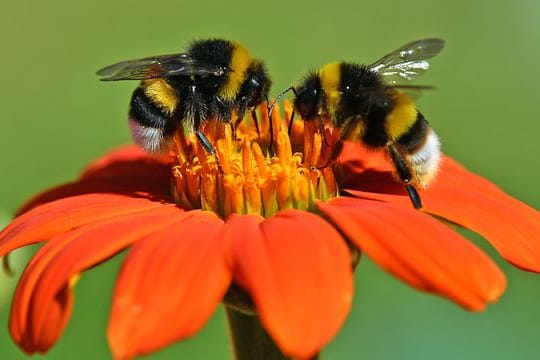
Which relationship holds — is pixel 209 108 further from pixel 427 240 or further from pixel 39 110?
pixel 39 110

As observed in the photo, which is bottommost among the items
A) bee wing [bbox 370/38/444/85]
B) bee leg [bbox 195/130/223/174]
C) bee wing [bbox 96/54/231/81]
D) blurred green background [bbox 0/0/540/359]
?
blurred green background [bbox 0/0/540/359]

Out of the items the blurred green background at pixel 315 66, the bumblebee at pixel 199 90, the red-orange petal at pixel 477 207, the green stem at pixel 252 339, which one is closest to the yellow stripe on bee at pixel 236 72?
the bumblebee at pixel 199 90

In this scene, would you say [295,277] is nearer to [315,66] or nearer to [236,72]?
[236,72]

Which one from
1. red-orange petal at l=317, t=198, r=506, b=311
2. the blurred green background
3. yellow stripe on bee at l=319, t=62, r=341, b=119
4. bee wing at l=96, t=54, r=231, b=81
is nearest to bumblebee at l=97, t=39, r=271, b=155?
bee wing at l=96, t=54, r=231, b=81

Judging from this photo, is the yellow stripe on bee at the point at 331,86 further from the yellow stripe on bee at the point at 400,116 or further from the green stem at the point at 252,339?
the green stem at the point at 252,339

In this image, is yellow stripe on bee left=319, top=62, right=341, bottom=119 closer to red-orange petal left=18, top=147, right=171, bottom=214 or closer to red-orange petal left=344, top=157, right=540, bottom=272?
red-orange petal left=344, top=157, right=540, bottom=272
